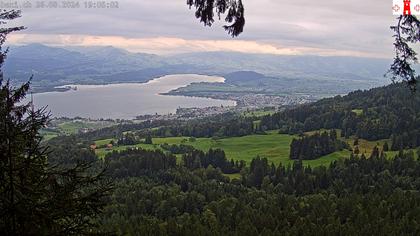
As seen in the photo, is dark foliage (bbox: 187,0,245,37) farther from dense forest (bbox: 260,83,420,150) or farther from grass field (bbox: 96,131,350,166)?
dense forest (bbox: 260,83,420,150)

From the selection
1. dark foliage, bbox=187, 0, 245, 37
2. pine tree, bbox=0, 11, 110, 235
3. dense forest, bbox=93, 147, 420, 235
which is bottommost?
dense forest, bbox=93, 147, 420, 235

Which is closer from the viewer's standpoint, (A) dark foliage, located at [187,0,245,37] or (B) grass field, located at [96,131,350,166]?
(A) dark foliage, located at [187,0,245,37]

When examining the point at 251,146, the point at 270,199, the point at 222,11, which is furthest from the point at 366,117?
the point at 222,11

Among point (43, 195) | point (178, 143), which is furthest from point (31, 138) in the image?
point (178, 143)

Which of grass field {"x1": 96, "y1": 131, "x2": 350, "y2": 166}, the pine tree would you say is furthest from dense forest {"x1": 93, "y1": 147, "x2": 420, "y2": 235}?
the pine tree

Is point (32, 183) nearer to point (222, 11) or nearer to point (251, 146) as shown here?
point (222, 11)

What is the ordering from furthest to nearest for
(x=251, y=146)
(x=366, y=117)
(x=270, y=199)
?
(x=366, y=117) → (x=251, y=146) → (x=270, y=199)

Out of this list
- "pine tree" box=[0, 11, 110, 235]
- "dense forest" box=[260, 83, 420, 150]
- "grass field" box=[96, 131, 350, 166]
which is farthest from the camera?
"dense forest" box=[260, 83, 420, 150]

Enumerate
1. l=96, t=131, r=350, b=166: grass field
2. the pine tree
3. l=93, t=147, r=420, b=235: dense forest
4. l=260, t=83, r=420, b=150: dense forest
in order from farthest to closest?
1. l=260, t=83, r=420, b=150: dense forest
2. l=96, t=131, r=350, b=166: grass field
3. l=93, t=147, r=420, b=235: dense forest
4. the pine tree
